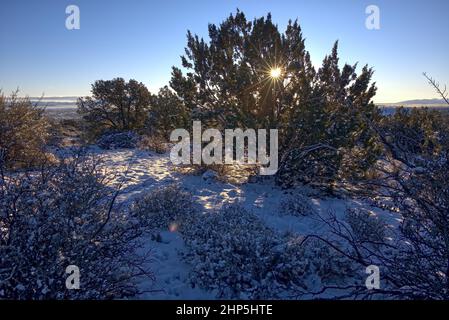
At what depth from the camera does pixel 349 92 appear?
8969 mm

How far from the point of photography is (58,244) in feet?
10.5

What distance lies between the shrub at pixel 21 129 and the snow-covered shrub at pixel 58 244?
5237 mm

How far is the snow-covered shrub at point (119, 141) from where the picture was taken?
15578 millimetres

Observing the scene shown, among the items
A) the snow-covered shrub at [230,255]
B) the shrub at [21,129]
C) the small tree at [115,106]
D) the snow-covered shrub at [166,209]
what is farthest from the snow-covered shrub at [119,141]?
the snow-covered shrub at [230,255]

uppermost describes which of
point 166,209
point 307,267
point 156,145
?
point 156,145

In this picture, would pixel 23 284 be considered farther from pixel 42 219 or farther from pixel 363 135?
pixel 363 135

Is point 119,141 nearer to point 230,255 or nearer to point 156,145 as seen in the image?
point 156,145

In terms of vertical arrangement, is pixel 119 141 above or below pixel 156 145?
above

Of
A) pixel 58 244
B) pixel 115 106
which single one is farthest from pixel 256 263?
pixel 115 106

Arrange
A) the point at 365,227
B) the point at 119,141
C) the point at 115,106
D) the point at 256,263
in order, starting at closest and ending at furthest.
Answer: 1. the point at 256,263
2. the point at 365,227
3. the point at 119,141
4. the point at 115,106

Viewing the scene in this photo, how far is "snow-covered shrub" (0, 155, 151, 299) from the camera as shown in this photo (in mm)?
2934

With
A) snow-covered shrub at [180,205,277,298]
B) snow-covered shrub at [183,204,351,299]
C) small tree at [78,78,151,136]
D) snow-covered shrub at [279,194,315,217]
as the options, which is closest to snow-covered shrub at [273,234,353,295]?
snow-covered shrub at [183,204,351,299]

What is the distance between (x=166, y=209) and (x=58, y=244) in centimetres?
300

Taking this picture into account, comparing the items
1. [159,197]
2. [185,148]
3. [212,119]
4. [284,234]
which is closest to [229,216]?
[284,234]
